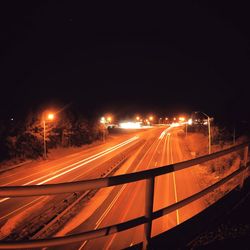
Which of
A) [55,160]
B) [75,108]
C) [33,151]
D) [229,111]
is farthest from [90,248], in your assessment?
[75,108]

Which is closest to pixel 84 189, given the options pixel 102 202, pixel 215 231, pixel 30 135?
pixel 215 231

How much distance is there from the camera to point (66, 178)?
96.1 ft

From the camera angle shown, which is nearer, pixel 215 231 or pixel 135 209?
pixel 215 231

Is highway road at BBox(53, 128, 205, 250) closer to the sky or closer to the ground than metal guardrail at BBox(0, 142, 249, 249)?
closer to the ground

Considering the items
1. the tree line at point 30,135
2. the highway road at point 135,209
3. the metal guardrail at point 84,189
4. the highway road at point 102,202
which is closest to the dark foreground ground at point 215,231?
the metal guardrail at point 84,189

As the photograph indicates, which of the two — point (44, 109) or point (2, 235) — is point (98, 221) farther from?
point (44, 109)

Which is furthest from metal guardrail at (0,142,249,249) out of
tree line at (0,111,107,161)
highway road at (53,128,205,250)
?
tree line at (0,111,107,161)

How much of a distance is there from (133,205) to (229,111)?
33514 millimetres

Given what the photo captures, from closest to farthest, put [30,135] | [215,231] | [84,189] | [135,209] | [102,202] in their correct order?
1. [84,189]
2. [215,231]
3. [135,209]
4. [102,202]
5. [30,135]

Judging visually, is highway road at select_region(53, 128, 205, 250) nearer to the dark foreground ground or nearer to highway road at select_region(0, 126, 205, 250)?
highway road at select_region(0, 126, 205, 250)

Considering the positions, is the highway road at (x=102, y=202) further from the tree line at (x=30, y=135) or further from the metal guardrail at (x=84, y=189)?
the metal guardrail at (x=84, y=189)

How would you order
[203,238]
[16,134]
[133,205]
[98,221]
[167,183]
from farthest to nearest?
[16,134] → [167,183] → [133,205] → [98,221] → [203,238]

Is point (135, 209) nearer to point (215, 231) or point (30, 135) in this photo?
point (215, 231)

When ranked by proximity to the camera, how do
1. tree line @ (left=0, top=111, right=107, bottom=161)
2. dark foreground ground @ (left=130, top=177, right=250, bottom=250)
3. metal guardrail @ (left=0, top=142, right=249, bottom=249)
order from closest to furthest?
1. metal guardrail @ (left=0, top=142, right=249, bottom=249)
2. dark foreground ground @ (left=130, top=177, right=250, bottom=250)
3. tree line @ (left=0, top=111, right=107, bottom=161)
